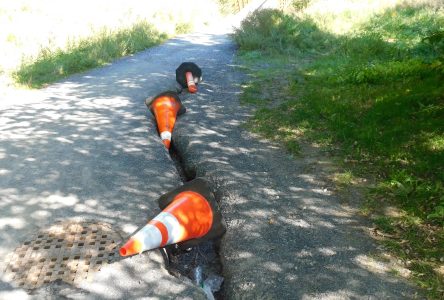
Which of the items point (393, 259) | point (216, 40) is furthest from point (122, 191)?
point (216, 40)

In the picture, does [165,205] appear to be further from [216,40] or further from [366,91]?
→ [216,40]

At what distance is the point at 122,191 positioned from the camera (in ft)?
12.9

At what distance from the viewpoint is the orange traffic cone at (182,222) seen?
294 centimetres

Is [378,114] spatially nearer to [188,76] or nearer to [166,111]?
[166,111]

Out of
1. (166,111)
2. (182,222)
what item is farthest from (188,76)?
(182,222)

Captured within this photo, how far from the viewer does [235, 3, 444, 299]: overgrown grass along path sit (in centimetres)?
321

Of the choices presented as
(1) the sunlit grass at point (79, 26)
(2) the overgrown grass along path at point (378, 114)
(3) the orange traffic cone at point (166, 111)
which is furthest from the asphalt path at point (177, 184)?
(1) the sunlit grass at point (79, 26)

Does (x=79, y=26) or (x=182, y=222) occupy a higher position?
(x=79, y=26)

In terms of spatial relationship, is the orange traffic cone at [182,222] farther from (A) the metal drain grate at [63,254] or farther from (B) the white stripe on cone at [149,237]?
(A) the metal drain grate at [63,254]

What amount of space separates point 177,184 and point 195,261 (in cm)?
103

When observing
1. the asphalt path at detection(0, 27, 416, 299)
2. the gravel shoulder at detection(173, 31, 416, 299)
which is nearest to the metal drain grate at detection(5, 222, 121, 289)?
the asphalt path at detection(0, 27, 416, 299)

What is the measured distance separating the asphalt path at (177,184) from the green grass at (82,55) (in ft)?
6.12

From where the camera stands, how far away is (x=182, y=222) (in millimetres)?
3197

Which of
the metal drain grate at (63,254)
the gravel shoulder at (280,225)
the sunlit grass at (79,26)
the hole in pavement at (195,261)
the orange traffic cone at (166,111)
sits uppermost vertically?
the sunlit grass at (79,26)
